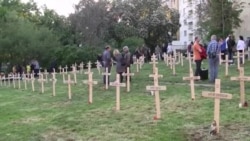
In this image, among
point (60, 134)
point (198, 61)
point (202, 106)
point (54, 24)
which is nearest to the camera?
point (60, 134)

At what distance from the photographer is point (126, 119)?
41.4ft

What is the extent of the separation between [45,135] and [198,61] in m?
10.1

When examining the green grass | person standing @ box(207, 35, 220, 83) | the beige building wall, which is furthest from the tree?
the green grass

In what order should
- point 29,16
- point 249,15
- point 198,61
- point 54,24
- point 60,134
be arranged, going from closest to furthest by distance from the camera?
point 60,134 → point 198,61 → point 249,15 → point 54,24 → point 29,16

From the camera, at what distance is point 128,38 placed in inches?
2133

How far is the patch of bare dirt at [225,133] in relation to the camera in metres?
9.88

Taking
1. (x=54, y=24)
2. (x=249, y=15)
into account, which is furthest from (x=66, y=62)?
(x=249, y=15)

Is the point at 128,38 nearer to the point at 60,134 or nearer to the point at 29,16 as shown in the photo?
the point at 29,16

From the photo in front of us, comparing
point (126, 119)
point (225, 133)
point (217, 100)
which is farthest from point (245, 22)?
point (225, 133)

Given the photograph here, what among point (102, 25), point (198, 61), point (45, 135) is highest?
point (102, 25)

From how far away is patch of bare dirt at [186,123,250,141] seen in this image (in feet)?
32.4

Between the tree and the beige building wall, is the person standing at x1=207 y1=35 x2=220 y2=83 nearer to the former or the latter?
the tree

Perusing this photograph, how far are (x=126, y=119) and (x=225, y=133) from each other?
10.6 ft

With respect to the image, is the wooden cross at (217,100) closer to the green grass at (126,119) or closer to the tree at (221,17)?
the green grass at (126,119)
